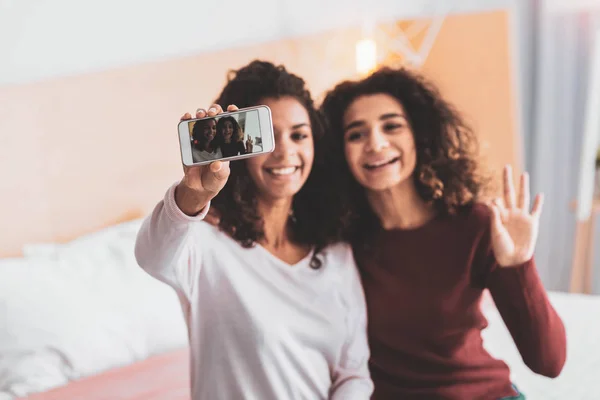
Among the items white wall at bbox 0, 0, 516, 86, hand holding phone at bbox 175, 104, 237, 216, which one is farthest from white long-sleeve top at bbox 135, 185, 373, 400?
white wall at bbox 0, 0, 516, 86

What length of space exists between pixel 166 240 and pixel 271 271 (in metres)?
0.28

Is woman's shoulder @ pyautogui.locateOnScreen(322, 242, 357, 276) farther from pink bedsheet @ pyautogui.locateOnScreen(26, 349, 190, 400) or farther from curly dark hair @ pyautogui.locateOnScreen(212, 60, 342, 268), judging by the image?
pink bedsheet @ pyautogui.locateOnScreen(26, 349, 190, 400)

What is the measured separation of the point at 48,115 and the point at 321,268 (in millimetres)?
984

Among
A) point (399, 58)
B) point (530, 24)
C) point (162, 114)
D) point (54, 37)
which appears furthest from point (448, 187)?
point (530, 24)

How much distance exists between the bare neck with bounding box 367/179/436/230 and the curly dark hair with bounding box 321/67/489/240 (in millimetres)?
16

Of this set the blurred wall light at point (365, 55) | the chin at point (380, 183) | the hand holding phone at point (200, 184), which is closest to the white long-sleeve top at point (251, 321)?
the hand holding phone at point (200, 184)

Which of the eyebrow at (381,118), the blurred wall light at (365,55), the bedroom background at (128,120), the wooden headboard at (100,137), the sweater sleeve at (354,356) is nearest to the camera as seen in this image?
the sweater sleeve at (354,356)

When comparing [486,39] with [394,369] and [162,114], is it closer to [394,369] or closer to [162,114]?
[162,114]

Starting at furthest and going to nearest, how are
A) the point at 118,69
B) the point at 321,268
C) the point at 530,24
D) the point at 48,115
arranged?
the point at 530,24
the point at 118,69
the point at 48,115
the point at 321,268

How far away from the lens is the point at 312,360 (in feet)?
4.07

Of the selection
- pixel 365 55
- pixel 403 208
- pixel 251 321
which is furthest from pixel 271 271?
pixel 365 55

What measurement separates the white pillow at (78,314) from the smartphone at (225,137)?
75 centimetres

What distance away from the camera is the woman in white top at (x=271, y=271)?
1.15m

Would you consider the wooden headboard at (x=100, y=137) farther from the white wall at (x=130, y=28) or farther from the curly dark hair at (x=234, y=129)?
the curly dark hair at (x=234, y=129)
